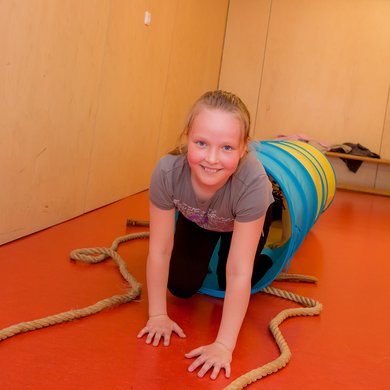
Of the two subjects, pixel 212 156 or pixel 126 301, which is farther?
pixel 126 301

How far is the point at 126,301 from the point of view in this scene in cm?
148

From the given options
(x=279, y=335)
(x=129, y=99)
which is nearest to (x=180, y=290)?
(x=279, y=335)

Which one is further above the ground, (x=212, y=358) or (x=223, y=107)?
(x=223, y=107)

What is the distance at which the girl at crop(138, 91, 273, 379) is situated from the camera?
1145mm

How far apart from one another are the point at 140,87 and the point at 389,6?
4016mm

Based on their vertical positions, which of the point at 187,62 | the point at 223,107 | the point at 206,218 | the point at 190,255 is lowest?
the point at 190,255

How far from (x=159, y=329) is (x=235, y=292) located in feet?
0.73

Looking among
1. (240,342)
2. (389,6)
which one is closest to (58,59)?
(240,342)

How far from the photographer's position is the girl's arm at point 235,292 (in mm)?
1184

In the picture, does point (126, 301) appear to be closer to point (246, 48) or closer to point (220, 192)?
point (220, 192)

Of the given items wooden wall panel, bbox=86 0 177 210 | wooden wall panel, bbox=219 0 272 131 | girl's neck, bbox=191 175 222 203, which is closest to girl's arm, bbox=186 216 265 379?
girl's neck, bbox=191 175 222 203

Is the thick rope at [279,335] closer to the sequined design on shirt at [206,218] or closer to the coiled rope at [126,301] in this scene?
the coiled rope at [126,301]

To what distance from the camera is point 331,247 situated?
2615 millimetres

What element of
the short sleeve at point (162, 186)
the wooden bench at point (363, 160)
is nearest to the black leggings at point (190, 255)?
the short sleeve at point (162, 186)
